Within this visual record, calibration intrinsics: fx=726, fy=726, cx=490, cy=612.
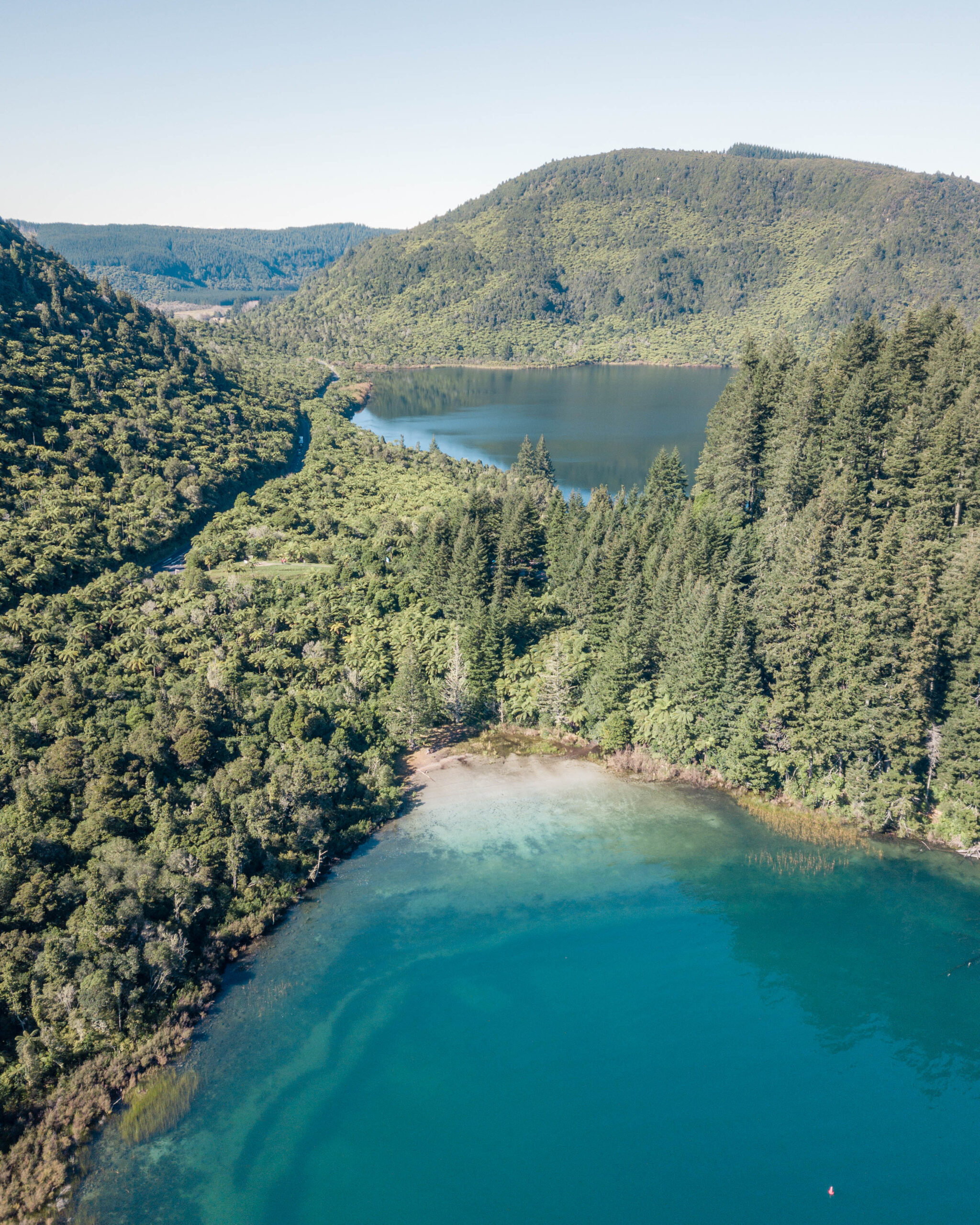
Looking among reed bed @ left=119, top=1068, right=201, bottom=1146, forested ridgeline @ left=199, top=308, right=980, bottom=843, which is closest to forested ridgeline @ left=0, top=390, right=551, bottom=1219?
reed bed @ left=119, top=1068, right=201, bottom=1146

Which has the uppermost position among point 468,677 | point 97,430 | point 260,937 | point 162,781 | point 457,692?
point 97,430

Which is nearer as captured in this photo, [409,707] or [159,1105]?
[159,1105]

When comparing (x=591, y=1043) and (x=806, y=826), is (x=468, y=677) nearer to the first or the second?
(x=806, y=826)

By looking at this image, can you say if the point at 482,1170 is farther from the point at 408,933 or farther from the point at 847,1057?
the point at 847,1057

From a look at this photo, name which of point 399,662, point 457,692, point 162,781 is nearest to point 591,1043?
point 162,781

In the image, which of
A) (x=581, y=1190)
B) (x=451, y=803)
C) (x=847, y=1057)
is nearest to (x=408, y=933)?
(x=451, y=803)

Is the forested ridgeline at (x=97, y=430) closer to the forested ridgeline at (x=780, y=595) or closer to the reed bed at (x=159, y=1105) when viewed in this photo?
the forested ridgeline at (x=780, y=595)
